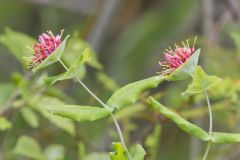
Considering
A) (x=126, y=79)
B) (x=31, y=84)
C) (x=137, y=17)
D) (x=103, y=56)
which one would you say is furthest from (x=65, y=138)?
(x=137, y=17)

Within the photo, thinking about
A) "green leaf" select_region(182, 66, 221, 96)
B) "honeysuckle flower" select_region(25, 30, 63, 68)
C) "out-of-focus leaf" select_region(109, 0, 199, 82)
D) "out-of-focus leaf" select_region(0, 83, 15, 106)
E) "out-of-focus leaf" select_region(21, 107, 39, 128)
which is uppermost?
"honeysuckle flower" select_region(25, 30, 63, 68)

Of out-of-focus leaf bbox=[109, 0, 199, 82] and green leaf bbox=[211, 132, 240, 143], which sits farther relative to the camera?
out-of-focus leaf bbox=[109, 0, 199, 82]

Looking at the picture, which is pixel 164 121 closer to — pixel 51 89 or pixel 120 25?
pixel 51 89

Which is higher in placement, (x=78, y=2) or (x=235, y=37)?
(x=78, y=2)

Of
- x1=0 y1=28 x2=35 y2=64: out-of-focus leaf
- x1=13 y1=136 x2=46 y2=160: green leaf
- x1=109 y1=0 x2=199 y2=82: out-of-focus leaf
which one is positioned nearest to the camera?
x1=13 y1=136 x2=46 y2=160: green leaf

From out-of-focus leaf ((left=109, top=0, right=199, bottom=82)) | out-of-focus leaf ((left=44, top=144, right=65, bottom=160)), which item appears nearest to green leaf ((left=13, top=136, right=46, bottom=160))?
out-of-focus leaf ((left=44, top=144, right=65, bottom=160))

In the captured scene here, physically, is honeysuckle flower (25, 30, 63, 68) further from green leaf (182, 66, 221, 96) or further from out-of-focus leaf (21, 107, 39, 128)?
out-of-focus leaf (21, 107, 39, 128)
